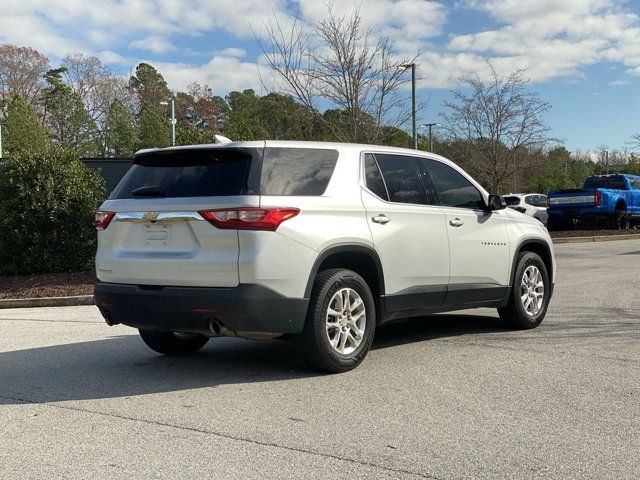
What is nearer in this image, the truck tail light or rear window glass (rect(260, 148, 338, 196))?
rear window glass (rect(260, 148, 338, 196))

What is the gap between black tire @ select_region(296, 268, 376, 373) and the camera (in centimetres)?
536

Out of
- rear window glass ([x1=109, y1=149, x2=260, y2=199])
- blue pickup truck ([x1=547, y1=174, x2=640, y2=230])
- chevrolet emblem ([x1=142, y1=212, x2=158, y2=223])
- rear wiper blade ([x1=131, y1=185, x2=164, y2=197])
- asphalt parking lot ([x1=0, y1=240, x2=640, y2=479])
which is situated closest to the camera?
asphalt parking lot ([x1=0, y1=240, x2=640, y2=479])

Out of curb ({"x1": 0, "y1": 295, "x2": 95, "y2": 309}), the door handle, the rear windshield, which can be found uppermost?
the rear windshield

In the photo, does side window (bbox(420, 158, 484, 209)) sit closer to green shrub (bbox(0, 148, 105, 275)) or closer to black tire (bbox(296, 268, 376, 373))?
black tire (bbox(296, 268, 376, 373))

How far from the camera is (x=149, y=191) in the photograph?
5.57m

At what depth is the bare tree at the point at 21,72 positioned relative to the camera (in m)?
59.7

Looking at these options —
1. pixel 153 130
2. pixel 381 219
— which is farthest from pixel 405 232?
pixel 153 130

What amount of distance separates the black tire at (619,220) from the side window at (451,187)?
19.4 metres

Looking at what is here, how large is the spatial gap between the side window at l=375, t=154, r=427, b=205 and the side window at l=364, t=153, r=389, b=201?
60 mm

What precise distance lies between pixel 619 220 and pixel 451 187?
20.1 metres

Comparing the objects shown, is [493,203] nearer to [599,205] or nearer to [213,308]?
[213,308]

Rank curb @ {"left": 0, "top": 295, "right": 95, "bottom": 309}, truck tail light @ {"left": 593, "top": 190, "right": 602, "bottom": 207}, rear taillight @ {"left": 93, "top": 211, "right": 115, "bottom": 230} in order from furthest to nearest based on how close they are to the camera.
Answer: truck tail light @ {"left": 593, "top": 190, "right": 602, "bottom": 207} → curb @ {"left": 0, "top": 295, "right": 95, "bottom": 309} → rear taillight @ {"left": 93, "top": 211, "right": 115, "bottom": 230}

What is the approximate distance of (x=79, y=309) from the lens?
35.4ft

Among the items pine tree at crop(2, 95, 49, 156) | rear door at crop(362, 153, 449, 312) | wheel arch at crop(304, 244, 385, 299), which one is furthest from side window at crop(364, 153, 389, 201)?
pine tree at crop(2, 95, 49, 156)
